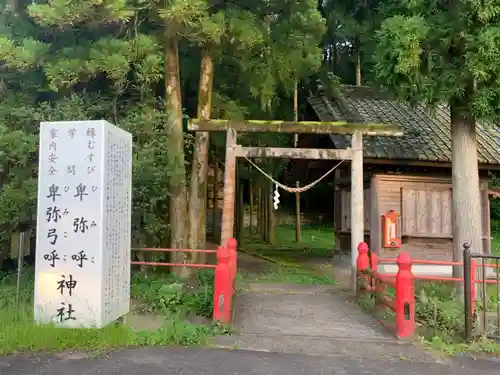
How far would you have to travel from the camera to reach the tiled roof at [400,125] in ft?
38.7

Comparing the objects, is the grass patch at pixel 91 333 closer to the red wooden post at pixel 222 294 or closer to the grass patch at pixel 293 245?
the red wooden post at pixel 222 294

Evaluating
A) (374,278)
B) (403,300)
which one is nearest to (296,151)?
(374,278)

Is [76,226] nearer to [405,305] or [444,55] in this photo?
[405,305]

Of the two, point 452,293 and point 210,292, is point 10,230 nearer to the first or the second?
point 210,292

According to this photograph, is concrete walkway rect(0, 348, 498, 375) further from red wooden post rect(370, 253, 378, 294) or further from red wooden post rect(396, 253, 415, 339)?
red wooden post rect(370, 253, 378, 294)

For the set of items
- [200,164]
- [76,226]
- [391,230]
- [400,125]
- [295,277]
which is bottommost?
[295,277]

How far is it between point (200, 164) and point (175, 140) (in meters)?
1.31

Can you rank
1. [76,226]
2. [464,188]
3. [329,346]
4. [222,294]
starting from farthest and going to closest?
[464,188] → [222,294] → [329,346] → [76,226]

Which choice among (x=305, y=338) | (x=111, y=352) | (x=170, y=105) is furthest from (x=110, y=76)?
(x=305, y=338)

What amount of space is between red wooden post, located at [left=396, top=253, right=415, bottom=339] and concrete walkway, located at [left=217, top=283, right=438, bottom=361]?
21 centimetres

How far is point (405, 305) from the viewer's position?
6715mm

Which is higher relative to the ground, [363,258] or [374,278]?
[363,258]

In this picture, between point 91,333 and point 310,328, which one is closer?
point 91,333

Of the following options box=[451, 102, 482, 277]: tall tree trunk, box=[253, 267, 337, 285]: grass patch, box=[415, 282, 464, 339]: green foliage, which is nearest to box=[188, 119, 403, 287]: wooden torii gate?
box=[451, 102, 482, 277]: tall tree trunk
